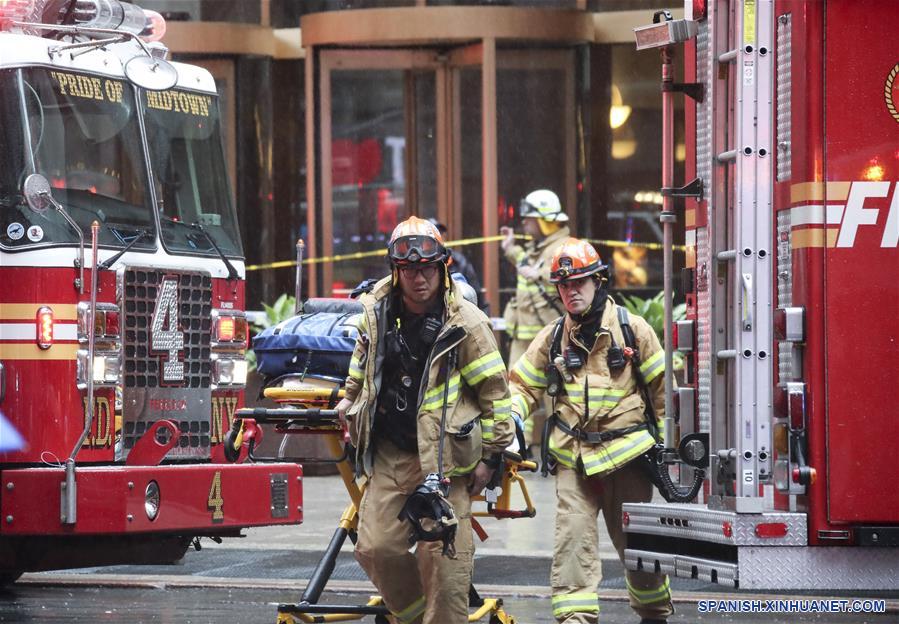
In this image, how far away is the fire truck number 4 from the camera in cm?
895

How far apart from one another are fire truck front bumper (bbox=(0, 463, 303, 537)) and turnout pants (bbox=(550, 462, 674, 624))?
152 cm

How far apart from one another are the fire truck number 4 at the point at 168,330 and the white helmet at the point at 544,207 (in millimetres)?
5834

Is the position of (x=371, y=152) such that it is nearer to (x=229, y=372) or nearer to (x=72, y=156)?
(x=229, y=372)

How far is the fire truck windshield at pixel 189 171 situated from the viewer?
9312 millimetres

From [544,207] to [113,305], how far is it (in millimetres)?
6369

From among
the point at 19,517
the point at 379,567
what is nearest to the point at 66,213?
the point at 19,517

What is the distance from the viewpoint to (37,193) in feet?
27.3

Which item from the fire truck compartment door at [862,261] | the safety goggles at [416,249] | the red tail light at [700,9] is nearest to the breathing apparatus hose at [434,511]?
the safety goggles at [416,249]

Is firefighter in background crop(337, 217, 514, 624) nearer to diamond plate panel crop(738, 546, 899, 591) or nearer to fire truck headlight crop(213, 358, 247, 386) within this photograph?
diamond plate panel crop(738, 546, 899, 591)

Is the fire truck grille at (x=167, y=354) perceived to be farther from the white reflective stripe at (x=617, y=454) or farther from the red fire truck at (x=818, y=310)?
the red fire truck at (x=818, y=310)

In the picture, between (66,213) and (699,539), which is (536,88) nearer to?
(66,213)

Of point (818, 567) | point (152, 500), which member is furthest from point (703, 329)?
point (152, 500)

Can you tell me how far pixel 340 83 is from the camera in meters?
16.2

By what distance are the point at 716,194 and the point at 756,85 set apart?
2.36 feet
